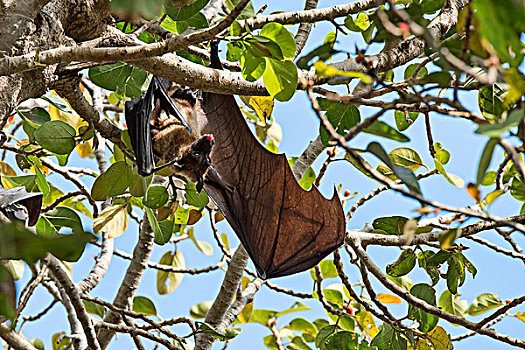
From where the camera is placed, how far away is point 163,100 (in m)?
2.56

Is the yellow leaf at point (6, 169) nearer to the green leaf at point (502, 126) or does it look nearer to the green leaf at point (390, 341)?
the green leaf at point (390, 341)

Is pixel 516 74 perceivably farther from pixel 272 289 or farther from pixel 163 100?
pixel 272 289

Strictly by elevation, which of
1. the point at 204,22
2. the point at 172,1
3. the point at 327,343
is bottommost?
the point at 327,343

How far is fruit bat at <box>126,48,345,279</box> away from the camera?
2545 mm

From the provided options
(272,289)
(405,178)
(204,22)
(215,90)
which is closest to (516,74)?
(405,178)

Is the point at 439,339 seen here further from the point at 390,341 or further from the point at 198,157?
the point at 198,157

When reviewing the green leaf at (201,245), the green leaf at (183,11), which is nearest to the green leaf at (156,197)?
the green leaf at (183,11)

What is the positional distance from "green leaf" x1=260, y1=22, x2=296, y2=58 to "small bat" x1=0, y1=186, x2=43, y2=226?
4.00 feet

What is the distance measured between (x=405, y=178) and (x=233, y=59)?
4.74 feet

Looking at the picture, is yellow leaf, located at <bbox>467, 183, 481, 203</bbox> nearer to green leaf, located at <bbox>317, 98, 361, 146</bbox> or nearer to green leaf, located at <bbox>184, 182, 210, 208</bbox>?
green leaf, located at <bbox>317, 98, 361, 146</bbox>

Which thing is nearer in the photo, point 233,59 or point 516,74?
point 516,74

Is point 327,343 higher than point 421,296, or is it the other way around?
point 421,296

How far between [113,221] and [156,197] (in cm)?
37

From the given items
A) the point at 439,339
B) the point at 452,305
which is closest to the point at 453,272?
the point at 439,339
